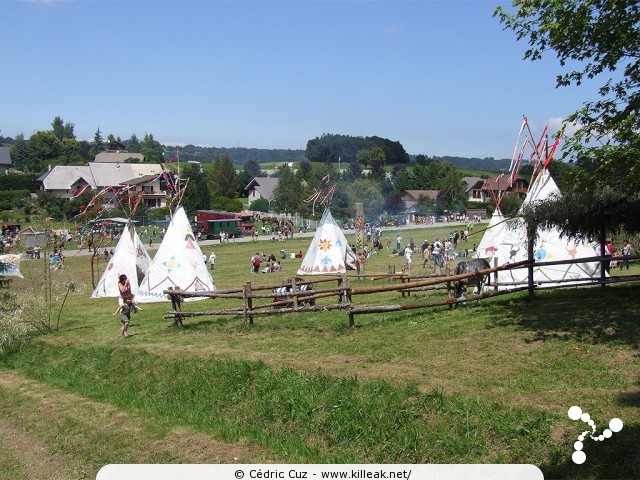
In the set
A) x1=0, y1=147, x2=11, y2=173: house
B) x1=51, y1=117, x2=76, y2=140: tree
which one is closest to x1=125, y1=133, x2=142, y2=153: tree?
x1=51, y1=117, x2=76, y2=140: tree

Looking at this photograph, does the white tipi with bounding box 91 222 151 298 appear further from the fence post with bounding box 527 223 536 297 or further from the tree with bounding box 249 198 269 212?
the tree with bounding box 249 198 269 212

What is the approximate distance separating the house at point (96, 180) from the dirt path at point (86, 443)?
66168 millimetres

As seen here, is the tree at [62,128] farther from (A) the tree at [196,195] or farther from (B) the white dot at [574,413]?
(B) the white dot at [574,413]

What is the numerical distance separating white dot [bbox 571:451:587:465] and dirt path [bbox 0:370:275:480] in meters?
3.59

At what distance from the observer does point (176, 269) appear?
77.5 feet

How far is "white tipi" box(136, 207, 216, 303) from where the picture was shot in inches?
925

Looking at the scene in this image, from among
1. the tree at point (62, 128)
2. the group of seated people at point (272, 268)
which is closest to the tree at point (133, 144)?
the tree at point (62, 128)

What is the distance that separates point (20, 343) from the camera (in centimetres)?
1645

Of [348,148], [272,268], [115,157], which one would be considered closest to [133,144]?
[115,157]

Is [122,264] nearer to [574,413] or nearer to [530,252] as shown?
[530,252]

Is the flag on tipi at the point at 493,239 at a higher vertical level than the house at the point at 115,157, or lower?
lower

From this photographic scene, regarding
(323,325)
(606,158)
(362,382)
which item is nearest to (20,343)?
(323,325)

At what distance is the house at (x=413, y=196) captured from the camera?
76.8m

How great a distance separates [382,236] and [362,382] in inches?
1802
